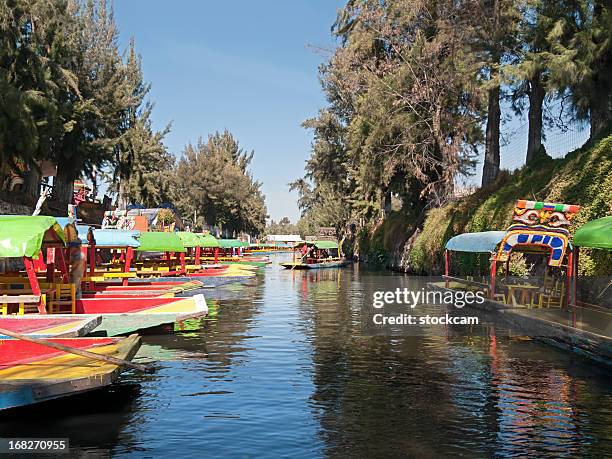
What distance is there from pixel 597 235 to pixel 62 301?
13988mm

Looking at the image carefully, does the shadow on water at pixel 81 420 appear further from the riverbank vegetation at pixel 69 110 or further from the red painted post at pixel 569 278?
the riverbank vegetation at pixel 69 110

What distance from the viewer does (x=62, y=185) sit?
4894 centimetres

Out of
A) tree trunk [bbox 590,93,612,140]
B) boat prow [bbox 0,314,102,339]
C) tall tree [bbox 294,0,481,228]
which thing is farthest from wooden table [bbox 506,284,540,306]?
tall tree [bbox 294,0,481,228]

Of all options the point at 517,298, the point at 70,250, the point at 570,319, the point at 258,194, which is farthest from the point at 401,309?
the point at 258,194

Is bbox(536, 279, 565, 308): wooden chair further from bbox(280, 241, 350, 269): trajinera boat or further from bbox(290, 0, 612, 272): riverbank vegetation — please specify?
bbox(280, 241, 350, 269): trajinera boat

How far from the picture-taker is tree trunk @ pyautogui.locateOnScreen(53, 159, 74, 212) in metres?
47.9

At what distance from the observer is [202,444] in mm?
8688

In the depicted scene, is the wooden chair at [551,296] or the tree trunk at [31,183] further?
the tree trunk at [31,183]

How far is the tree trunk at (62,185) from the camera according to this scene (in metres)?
47.9

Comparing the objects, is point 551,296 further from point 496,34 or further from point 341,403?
point 496,34

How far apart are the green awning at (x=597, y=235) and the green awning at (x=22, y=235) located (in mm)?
12266

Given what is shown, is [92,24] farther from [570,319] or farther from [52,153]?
[570,319]

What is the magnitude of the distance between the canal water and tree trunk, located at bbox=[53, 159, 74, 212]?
34.4 meters

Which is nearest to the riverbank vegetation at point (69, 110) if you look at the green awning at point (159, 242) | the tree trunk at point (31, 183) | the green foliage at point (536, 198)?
the tree trunk at point (31, 183)
